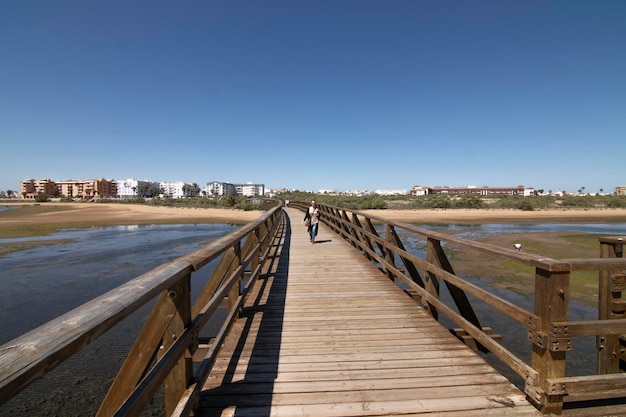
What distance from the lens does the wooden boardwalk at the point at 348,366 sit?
2.30m

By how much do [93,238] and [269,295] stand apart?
2031cm

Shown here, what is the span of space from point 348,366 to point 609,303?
8.50ft

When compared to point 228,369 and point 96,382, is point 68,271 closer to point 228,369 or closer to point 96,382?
point 96,382

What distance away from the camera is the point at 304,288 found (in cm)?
545

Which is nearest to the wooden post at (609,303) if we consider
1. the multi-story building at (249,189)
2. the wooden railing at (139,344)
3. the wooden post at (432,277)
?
the wooden post at (432,277)

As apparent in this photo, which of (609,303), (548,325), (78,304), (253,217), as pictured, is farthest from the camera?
(253,217)

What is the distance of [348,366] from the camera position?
112 inches

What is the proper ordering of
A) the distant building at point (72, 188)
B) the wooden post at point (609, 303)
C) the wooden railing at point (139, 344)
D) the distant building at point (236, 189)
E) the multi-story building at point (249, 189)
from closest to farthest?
the wooden railing at point (139, 344)
the wooden post at point (609, 303)
the distant building at point (72, 188)
the distant building at point (236, 189)
the multi-story building at point (249, 189)

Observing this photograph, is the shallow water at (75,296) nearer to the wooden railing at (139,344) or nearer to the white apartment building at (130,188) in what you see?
the wooden railing at (139,344)

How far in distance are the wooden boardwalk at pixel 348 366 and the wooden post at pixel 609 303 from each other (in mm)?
1341

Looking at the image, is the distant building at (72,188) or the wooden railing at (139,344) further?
the distant building at (72,188)

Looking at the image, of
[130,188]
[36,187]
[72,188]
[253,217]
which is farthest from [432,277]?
[36,187]

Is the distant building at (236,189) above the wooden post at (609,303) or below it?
above

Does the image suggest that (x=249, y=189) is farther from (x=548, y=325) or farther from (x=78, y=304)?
(x=548, y=325)
